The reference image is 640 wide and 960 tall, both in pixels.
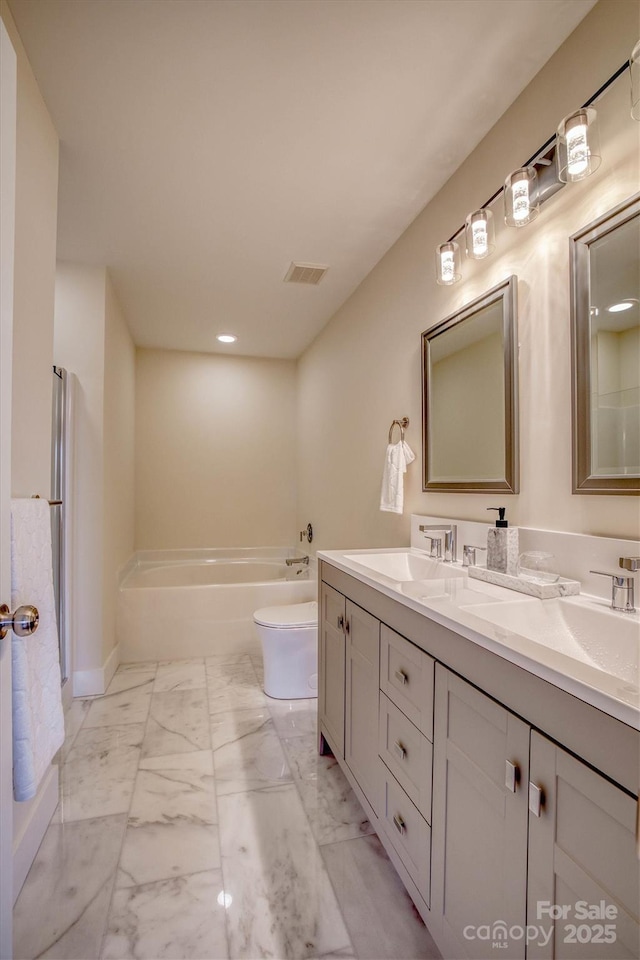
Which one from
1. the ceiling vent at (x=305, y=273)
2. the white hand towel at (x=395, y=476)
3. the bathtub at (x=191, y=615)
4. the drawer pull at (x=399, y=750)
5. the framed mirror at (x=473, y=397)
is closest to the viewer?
the drawer pull at (x=399, y=750)

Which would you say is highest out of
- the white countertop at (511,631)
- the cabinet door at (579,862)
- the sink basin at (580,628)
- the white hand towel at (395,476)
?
the white hand towel at (395,476)

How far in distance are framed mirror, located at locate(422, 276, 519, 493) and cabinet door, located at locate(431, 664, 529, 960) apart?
2.68 feet

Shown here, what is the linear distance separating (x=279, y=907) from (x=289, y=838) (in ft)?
0.83

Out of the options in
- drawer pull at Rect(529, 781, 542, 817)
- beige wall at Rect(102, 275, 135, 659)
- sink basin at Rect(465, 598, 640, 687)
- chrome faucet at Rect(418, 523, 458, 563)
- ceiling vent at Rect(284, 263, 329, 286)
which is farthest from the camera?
beige wall at Rect(102, 275, 135, 659)

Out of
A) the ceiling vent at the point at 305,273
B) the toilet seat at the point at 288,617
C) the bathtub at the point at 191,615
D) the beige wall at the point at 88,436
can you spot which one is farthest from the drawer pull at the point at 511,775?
the bathtub at the point at 191,615

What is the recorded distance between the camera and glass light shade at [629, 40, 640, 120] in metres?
0.99

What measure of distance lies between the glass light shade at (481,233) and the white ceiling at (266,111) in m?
0.33

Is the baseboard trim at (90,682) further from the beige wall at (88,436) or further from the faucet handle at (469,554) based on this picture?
the faucet handle at (469,554)

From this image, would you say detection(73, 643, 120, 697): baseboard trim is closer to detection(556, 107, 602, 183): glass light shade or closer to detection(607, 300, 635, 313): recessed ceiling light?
detection(607, 300, 635, 313): recessed ceiling light

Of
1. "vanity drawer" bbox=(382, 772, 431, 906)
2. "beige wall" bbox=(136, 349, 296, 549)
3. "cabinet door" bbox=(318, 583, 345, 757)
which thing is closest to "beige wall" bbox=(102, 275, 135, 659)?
"beige wall" bbox=(136, 349, 296, 549)

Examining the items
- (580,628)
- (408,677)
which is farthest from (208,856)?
(580,628)

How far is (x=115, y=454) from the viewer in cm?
310

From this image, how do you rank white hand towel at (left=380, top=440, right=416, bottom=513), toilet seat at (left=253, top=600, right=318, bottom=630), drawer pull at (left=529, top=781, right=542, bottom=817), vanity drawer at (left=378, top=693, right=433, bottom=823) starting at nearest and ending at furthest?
drawer pull at (left=529, top=781, right=542, bottom=817), vanity drawer at (left=378, top=693, right=433, bottom=823), white hand towel at (left=380, top=440, right=416, bottom=513), toilet seat at (left=253, top=600, right=318, bottom=630)

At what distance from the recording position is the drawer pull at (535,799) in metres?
0.74
